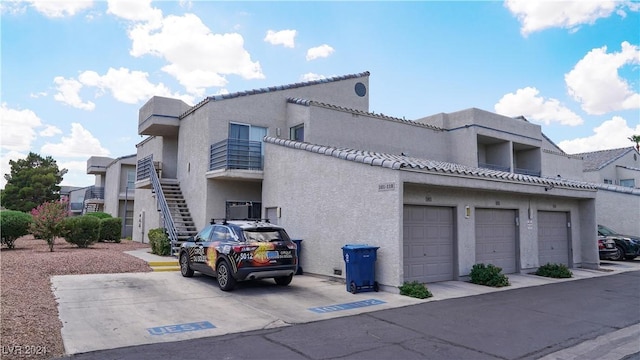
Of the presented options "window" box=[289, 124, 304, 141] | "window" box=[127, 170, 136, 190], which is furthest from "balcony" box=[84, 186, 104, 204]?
"window" box=[289, 124, 304, 141]

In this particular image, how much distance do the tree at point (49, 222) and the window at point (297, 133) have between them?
9649mm

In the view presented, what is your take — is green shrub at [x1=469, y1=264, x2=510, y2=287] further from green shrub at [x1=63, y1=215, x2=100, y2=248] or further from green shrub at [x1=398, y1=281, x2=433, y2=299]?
green shrub at [x1=63, y1=215, x2=100, y2=248]

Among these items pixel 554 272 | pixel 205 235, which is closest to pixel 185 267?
pixel 205 235

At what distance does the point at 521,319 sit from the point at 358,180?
5132 mm

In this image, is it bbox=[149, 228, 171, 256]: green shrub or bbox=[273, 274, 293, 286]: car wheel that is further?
bbox=[149, 228, 171, 256]: green shrub

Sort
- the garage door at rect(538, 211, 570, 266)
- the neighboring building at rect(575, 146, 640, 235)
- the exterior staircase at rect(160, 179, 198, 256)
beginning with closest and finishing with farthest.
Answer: the garage door at rect(538, 211, 570, 266)
the exterior staircase at rect(160, 179, 198, 256)
the neighboring building at rect(575, 146, 640, 235)

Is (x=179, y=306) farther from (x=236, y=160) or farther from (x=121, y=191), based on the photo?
(x=121, y=191)

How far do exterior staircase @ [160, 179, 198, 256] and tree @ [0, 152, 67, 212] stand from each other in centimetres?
2827

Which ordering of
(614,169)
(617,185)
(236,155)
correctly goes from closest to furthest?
(236,155) → (617,185) → (614,169)

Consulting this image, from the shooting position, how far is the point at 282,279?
35.1 feet

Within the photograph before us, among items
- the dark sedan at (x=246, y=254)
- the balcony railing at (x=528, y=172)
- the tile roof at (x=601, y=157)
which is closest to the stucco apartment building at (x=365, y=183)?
the balcony railing at (x=528, y=172)

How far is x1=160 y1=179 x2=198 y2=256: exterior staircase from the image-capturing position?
52.7 ft

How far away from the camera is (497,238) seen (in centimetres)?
1351

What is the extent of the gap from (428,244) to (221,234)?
18.8ft
